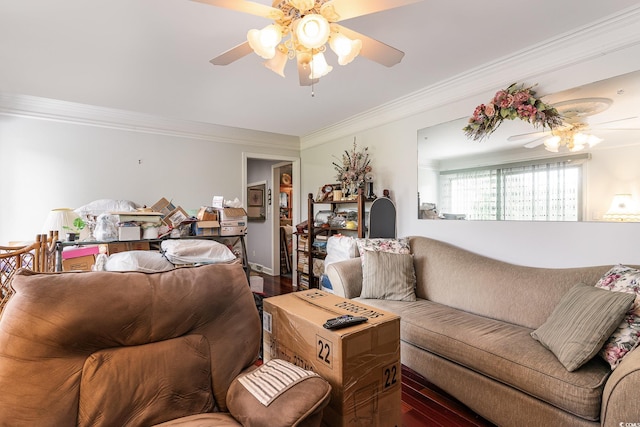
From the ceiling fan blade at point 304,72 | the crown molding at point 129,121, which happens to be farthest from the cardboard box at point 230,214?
the ceiling fan blade at point 304,72

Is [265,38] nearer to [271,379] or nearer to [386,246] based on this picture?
[271,379]

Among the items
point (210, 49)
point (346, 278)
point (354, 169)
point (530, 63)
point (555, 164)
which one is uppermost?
point (210, 49)

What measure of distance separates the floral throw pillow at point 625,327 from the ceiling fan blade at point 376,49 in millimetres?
1781

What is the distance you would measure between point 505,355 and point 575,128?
163 centimetres

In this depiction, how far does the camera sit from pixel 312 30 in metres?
1.45

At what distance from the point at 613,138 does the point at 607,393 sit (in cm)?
157

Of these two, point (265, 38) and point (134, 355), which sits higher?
point (265, 38)

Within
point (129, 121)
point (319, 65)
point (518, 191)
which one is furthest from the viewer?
point (129, 121)

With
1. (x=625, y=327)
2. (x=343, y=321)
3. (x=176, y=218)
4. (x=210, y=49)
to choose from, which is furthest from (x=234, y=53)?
(x=625, y=327)

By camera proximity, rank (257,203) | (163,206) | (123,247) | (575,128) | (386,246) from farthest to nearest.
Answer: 1. (257,203)
2. (163,206)
3. (123,247)
4. (386,246)
5. (575,128)

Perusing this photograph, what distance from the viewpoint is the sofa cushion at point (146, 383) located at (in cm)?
104

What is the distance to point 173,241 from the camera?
296 cm

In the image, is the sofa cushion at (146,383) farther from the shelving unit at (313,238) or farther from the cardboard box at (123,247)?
the shelving unit at (313,238)

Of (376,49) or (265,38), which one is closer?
(265,38)
